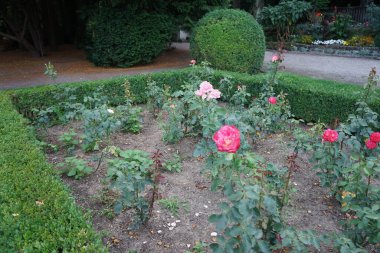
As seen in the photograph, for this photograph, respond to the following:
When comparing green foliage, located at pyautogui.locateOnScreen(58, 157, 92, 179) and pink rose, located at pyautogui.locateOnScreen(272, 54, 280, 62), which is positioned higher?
pink rose, located at pyautogui.locateOnScreen(272, 54, 280, 62)

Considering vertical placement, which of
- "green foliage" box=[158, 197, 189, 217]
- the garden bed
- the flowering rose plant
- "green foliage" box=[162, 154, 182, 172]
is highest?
the flowering rose plant

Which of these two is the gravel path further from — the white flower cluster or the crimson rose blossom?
the crimson rose blossom

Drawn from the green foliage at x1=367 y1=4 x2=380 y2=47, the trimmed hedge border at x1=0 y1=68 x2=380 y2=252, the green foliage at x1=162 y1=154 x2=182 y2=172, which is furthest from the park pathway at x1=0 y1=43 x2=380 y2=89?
the green foliage at x1=162 y1=154 x2=182 y2=172

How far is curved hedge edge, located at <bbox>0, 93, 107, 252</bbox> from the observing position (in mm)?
2014

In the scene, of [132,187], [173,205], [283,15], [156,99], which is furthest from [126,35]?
[283,15]

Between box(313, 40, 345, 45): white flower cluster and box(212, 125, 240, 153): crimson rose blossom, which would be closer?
box(212, 125, 240, 153): crimson rose blossom

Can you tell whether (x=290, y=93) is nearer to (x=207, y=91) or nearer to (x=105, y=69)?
(x=207, y=91)

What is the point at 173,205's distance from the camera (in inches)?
121

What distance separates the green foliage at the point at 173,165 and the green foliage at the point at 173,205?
22.7 inches

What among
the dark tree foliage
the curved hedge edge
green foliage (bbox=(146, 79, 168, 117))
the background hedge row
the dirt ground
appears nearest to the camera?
the curved hedge edge

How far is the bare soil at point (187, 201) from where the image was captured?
2709mm

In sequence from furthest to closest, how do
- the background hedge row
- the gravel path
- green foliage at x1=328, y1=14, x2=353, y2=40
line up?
1. green foliage at x1=328, y1=14, x2=353, y2=40
2. the gravel path
3. the background hedge row

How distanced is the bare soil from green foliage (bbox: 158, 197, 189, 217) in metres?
0.04

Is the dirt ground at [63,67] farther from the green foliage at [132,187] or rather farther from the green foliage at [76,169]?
the green foliage at [132,187]
